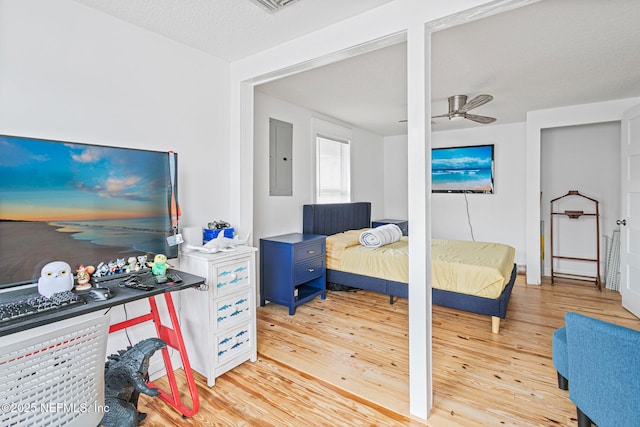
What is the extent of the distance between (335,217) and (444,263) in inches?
73.4

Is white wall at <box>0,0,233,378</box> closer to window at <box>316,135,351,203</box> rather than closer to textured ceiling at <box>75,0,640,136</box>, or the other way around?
textured ceiling at <box>75,0,640,136</box>

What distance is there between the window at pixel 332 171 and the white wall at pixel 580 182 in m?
3.12

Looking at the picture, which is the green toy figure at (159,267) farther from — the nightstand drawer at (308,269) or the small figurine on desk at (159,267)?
the nightstand drawer at (308,269)

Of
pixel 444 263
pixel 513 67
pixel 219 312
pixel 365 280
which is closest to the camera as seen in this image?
pixel 219 312

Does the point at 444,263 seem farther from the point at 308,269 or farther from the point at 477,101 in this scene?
the point at 477,101

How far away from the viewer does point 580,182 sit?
468 centimetres

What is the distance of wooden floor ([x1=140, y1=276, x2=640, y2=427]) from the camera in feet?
6.12

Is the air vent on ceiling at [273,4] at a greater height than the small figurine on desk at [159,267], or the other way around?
the air vent on ceiling at [273,4]

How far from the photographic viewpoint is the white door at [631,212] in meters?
3.28

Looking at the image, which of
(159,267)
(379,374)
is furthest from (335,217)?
(159,267)

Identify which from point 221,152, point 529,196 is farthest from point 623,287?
point 221,152

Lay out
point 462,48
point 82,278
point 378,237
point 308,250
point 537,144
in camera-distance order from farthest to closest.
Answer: point 537,144 < point 378,237 < point 308,250 < point 462,48 < point 82,278

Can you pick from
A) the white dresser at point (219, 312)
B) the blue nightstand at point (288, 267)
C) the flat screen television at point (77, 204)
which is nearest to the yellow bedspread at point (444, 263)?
the blue nightstand at point (288, 267)

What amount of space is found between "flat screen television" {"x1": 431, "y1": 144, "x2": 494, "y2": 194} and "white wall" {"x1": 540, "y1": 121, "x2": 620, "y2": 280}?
0.79 metres
